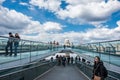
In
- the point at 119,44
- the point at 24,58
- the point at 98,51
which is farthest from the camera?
the point at 98,51

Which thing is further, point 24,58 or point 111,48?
point 24,58

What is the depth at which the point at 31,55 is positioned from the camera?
15.9 metres

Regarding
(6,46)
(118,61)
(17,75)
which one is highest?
(6,46)

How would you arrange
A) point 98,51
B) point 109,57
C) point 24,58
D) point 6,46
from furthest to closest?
point 98,51, point 24,58, point 109,57, point 6,46

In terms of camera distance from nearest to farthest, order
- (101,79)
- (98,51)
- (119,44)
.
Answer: (101,79) → (119,44) → (98,51)

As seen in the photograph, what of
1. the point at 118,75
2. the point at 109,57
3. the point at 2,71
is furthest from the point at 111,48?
the point at 2,71

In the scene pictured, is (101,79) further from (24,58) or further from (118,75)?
(24,58)

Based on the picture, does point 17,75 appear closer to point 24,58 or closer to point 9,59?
point 9,59

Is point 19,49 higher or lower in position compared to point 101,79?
higher

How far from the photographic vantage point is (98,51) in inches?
601

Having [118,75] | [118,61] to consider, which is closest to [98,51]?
[118,61]

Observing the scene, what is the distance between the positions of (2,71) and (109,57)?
232 inches

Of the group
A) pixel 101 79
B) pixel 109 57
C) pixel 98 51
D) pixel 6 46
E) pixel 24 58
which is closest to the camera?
pixel 101 79

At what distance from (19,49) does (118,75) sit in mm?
6226
